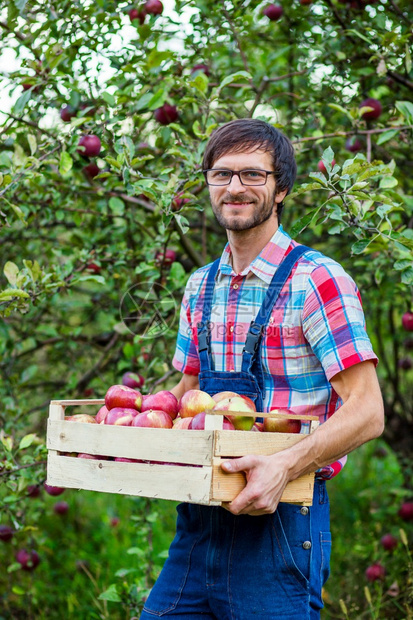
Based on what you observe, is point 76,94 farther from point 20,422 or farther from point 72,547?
point 72,547

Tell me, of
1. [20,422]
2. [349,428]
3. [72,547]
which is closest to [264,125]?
[349,428]

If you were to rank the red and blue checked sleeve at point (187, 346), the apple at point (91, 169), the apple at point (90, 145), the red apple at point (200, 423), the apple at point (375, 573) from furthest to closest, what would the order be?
1. the apple at point (375, 573)
2. the apple at point (91, 169)
3. the apple at point (90, 145)
4. the red and blue checked sleeve at point (187, 346)
5. the red apple at point (200, 423)

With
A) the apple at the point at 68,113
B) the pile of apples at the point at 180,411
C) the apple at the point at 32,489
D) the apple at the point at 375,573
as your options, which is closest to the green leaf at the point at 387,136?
the apple at the point at 68,113

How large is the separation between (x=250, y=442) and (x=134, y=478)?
27cm

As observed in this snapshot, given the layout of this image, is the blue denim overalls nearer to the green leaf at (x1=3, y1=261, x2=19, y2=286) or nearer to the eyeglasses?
the eyeglasses

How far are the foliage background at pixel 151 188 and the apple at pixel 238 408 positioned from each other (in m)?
0.62

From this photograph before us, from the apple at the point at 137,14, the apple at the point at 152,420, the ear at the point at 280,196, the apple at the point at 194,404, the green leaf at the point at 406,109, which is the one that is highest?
the apple at the point at 137,14

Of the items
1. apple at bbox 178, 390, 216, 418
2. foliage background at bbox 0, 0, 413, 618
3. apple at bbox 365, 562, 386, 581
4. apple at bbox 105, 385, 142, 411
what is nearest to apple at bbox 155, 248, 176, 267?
foliage background at bbox 0, 0, 413, 618

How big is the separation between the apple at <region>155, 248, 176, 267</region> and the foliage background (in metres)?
0.01

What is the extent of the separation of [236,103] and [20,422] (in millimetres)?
1599

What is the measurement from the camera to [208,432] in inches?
57.5

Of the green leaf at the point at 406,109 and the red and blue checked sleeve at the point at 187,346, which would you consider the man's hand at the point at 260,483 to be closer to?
the red and blue checked sleeve at the point at 187,346

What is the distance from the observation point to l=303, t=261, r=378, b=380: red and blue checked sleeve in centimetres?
171

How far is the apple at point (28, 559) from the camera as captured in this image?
10.2 feet
